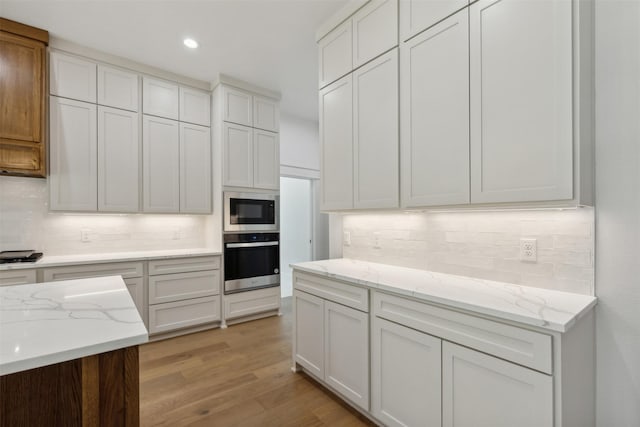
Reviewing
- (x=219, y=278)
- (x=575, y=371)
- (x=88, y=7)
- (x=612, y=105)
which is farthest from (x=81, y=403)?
(x=88, y=7)

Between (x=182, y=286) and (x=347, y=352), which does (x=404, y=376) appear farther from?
(x=182, y=286)

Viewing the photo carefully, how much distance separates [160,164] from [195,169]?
0.38 m

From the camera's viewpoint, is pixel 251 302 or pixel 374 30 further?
pixel 251 302

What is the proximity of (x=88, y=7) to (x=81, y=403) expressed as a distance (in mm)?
2923

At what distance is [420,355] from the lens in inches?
62.2

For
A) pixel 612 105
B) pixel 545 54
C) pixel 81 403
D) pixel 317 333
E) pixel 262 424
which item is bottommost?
pixel 262 424

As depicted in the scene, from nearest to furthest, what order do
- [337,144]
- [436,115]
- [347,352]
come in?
[436,115] < [347,352] < [337,144]

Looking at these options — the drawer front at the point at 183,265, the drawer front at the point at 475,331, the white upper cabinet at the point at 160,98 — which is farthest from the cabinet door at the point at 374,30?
the drawer front at the point at 183,265

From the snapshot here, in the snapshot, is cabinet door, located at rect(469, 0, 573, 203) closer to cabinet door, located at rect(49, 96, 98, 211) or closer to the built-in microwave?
the built-in microwave

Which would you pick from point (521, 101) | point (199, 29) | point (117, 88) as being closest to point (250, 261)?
point (117, 88)

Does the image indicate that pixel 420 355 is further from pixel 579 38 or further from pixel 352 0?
pixel 352 0

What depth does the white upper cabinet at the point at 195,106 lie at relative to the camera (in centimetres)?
363

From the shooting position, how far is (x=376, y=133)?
2.17m

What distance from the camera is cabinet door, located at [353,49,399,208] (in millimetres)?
2061
